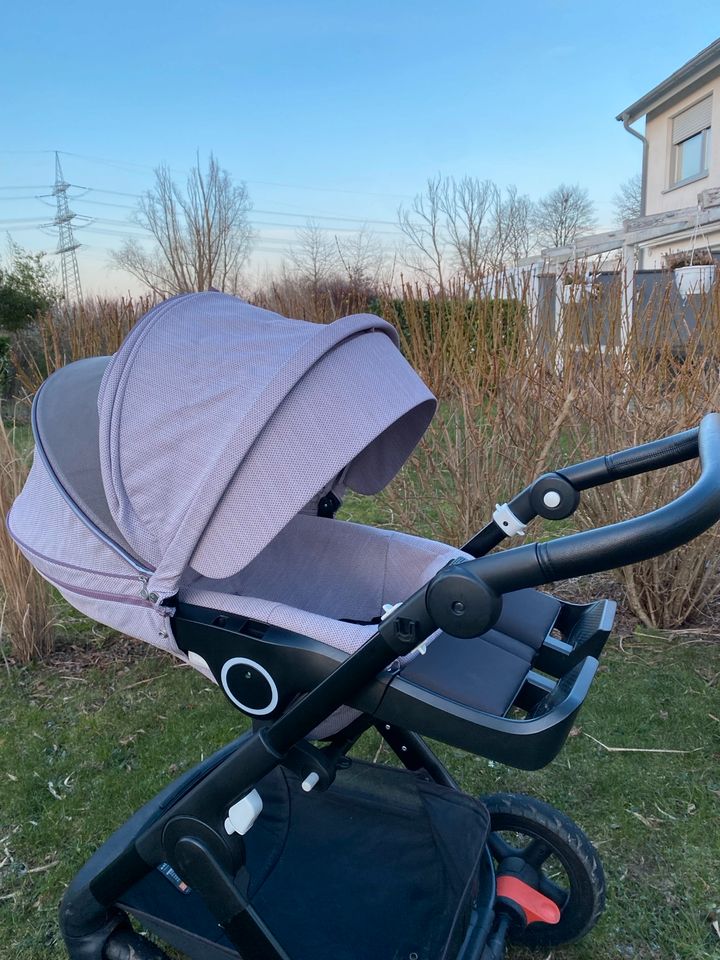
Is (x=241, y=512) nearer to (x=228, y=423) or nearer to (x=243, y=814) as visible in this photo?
(x=228, y=423)

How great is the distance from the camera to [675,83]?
1680 cm

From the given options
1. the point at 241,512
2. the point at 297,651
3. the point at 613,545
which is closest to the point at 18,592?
the point at 241,512

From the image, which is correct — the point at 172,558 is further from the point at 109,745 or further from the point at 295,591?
the point at 109,745

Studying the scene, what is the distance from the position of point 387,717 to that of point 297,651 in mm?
223

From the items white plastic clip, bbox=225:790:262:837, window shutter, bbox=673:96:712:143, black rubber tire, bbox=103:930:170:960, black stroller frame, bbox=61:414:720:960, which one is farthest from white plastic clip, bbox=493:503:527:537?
window shutter, bbox=673:96:712:143

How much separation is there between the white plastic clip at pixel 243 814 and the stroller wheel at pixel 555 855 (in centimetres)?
71

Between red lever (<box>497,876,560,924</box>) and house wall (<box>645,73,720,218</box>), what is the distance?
55.9 ft

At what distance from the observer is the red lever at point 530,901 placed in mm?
1825

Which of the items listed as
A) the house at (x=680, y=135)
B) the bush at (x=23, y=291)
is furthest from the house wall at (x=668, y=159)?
the bush at (x=23, y=291)

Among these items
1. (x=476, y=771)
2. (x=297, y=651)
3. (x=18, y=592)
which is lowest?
(x=476, y=771)

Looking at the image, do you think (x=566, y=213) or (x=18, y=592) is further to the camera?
(x=566, y=213)

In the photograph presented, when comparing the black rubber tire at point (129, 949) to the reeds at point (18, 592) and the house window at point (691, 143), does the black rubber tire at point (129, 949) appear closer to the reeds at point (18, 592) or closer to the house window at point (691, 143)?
the reeds at point (18, 592)

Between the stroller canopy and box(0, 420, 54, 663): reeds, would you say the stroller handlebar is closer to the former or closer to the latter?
the stroller canopy

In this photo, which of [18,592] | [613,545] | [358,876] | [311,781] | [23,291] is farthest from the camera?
[23,291]
